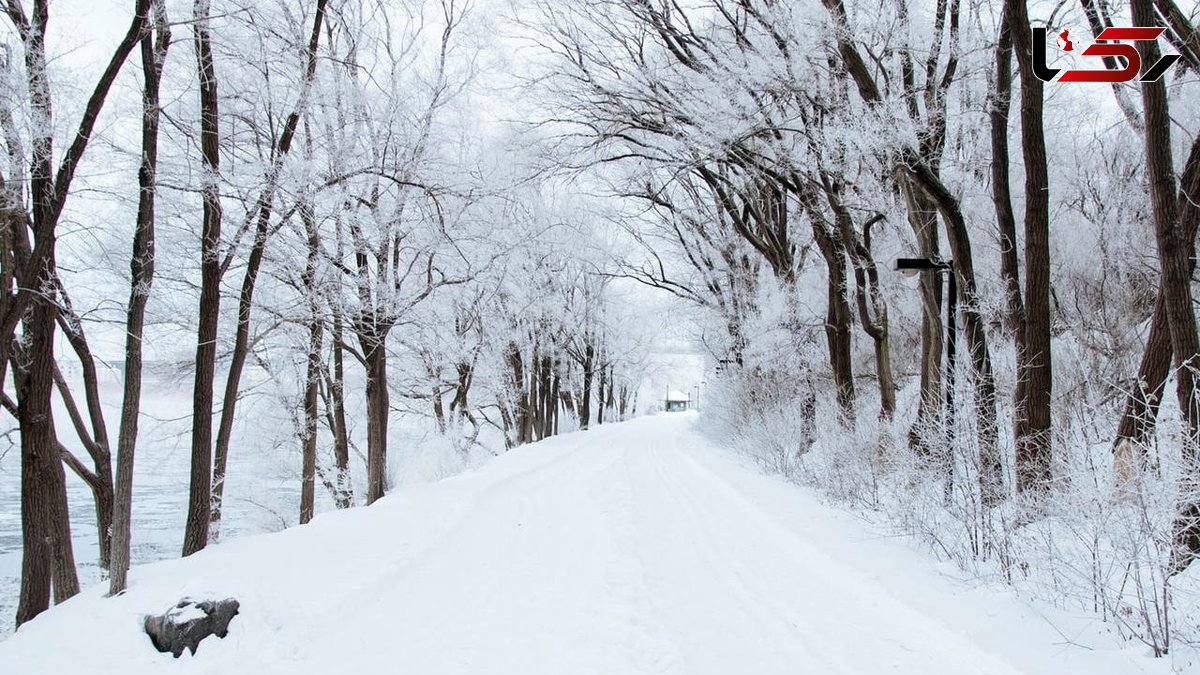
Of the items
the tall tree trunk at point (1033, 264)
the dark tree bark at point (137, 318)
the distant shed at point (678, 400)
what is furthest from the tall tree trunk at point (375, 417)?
the distant shed at point (678, 400)

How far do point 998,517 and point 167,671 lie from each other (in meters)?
6.67

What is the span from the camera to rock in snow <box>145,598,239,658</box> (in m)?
4.36

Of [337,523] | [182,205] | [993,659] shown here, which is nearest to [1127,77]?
[993,659]

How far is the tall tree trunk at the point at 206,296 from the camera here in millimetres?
8227

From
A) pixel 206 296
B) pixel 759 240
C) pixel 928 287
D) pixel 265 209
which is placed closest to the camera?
pixel 206 296

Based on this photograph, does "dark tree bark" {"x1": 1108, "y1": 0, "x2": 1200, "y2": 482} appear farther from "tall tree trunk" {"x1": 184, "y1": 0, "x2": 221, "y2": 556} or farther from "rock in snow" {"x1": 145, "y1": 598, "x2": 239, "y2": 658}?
"tall tree trunk" {"x1": 184, "y1": 0, "x2": 221, "y2": 556}

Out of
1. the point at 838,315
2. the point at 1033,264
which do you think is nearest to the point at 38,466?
the point at 1033,264

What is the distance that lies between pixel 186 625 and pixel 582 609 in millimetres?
2654

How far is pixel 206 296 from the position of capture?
845 centimetres

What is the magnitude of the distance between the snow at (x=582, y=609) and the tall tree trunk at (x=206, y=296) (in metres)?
1.81

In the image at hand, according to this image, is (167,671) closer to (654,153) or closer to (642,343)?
(654,153)

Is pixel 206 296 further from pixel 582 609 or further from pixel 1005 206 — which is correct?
pixel 1005 206

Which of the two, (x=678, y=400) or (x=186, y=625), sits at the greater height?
(x=186, y=625)

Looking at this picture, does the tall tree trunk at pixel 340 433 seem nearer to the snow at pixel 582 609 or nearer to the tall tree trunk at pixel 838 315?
the snow at pixel 582 609
